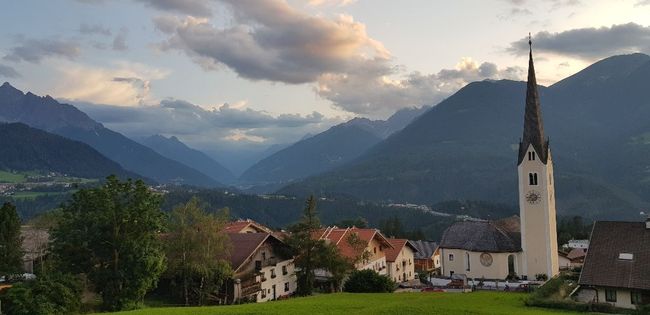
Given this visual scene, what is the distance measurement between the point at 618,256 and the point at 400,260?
3391 cm

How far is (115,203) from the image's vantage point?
121ft

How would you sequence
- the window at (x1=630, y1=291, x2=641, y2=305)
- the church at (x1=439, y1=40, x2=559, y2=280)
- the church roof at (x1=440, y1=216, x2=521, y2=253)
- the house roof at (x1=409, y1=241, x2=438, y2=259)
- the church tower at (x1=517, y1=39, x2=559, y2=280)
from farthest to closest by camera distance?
the house roof at (x1=409, y1=241, x2=438, y2=259) → the church roof at (x1=440, y1=216, x2=521, y2=253) → the church at (x1=439, y1=40, x2=559, y2=280) → the church tower at (x1=517, y1=39, x2=559, y2=280) → the window at (x1=630, y1=291, x2=641, y2=305)

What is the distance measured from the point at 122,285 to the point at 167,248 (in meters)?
4.47

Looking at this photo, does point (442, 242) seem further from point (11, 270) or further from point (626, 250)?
point (11, 270)

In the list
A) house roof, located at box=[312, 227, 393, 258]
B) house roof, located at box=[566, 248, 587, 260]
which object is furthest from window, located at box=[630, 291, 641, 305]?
house roof, located at box=[566, 248, 587, 260]

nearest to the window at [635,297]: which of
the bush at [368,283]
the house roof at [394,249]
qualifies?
the bush at [368,283]

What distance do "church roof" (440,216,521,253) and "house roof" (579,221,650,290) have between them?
19.2 metres

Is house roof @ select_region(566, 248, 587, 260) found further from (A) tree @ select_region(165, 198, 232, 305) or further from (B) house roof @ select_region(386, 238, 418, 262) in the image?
(A) tree @ select_region(165, 198, 232, 305)

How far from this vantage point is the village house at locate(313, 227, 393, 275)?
52938mm

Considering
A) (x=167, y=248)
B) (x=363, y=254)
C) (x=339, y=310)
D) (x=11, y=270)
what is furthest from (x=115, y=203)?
(x=363, y=254)

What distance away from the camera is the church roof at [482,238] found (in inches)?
2341

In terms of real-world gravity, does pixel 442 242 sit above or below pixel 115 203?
below

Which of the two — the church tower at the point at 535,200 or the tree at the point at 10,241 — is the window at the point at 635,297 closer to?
the church tower at the point at 535,200

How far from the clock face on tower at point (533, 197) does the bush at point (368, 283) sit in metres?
22.4
